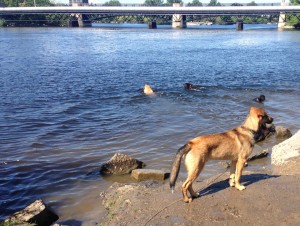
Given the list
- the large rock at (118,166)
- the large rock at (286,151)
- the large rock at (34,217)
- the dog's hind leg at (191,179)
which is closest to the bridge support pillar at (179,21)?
the large rock at (286,151)

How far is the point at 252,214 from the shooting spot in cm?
611

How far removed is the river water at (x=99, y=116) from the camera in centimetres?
903

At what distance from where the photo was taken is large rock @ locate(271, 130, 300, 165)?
9281 mm

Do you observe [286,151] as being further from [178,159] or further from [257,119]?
[178,159]

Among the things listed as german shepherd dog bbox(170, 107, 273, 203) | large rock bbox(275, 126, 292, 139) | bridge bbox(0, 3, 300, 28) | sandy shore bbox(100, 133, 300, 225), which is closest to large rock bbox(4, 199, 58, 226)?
sandy shore bbox(100, 133, 300, 225)

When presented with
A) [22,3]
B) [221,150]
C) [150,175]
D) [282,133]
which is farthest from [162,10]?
[221,150]

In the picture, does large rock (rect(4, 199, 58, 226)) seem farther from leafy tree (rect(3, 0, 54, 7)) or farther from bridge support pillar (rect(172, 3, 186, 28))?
leafy tree (rect(3, 0, 54, 7))

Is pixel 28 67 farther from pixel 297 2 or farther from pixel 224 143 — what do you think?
pixel 297 2

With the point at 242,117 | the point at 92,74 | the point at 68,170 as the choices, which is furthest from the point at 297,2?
the point at 68,170

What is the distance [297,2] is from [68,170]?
128 metres

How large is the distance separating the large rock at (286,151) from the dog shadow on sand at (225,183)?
5.33 ft

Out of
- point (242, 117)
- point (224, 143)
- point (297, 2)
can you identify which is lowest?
point (242, 117)

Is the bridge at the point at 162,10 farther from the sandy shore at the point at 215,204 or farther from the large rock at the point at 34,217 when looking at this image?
the large rock at the point at 34,217

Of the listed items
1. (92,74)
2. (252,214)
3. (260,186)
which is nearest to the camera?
(252,214)
